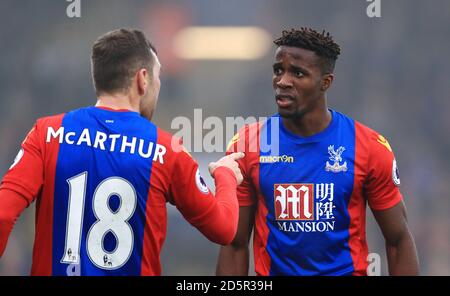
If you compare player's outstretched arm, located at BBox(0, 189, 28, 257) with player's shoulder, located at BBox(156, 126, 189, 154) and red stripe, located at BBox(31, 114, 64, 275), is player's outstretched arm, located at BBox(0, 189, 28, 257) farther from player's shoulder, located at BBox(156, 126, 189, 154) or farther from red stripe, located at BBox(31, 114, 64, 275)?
player's shoulder, located at BBox(156, 126, 189, 154)

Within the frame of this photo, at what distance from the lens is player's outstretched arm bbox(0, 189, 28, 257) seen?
3.67 metres

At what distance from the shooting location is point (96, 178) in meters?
3.82

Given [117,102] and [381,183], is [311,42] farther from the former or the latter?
[117,102]

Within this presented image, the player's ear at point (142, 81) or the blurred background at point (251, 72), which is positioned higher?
the blurred background at point (251, 72)

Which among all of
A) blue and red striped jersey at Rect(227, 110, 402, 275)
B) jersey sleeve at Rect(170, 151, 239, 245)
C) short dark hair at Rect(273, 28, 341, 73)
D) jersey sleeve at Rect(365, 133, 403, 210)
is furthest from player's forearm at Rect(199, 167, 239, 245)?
short dark hair at Rect(273, 28, 341, 73)

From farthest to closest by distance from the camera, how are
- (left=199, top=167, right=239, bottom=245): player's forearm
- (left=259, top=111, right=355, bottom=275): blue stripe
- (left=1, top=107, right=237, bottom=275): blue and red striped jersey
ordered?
(left=259, top=111, right=355, bottom=275): blue stripe, (left=199, top=167, right=239, bottom=245): player's forearm, (left=1, top=107, right=237, bottom=275): blue and red striped jersey

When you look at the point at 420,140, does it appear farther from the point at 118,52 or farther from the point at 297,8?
the point at 118,52

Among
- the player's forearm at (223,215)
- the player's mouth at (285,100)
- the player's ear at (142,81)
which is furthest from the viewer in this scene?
the player's mouth at (285,100)

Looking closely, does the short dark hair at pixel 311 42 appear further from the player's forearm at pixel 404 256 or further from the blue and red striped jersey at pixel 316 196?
the player's forearm at pixel 404 256

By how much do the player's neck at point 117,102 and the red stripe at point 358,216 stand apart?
1.61 m

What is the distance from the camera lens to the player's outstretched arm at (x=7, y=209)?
3672 mm

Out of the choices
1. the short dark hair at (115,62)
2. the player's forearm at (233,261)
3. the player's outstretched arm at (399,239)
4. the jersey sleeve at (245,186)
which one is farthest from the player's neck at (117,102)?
the player's outstretched arm at (399,239)

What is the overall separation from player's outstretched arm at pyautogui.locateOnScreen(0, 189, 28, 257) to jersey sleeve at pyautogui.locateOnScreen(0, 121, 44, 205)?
2 centimetres

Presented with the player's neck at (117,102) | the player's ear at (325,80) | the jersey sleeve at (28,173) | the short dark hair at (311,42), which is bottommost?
the jersey sleeve at (28,173)
